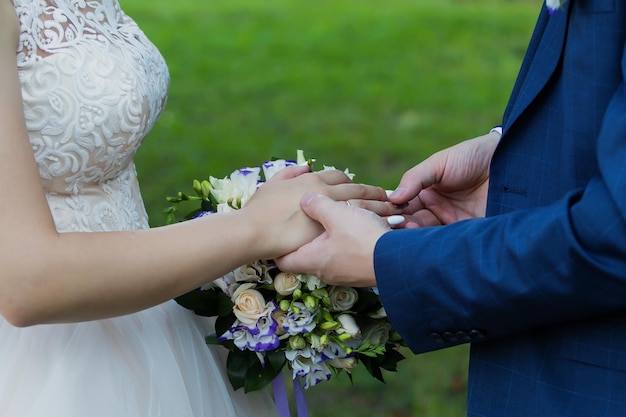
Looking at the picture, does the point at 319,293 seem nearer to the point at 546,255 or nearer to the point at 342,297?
the point at 342,297

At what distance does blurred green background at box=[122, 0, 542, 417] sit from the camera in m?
5.52

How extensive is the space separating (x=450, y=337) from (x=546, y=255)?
37 cm

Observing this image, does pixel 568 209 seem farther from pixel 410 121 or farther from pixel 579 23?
pixel 410 121

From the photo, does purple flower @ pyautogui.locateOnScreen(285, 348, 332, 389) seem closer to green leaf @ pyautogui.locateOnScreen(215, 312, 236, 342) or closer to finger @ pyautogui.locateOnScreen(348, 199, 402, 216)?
green leaf @ pyautogui.locateOnScreen(215, 312, 236, 342)

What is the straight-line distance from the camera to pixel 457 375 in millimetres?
5363

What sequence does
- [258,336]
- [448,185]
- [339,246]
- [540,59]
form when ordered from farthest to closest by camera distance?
[448,185], [258,336], [339,246], [540,59]

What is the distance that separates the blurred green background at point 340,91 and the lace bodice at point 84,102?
2.81m

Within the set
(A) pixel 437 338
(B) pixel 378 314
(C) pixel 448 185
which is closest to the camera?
(A) pixel 437 338

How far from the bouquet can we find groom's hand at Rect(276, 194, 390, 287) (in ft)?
0.21

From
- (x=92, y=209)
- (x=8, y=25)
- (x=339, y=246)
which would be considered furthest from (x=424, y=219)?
(x=8, y=25)

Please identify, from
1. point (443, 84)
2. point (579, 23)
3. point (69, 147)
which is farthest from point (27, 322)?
point (443, 84)

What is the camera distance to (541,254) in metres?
1.96

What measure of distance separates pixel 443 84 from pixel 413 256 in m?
8.07

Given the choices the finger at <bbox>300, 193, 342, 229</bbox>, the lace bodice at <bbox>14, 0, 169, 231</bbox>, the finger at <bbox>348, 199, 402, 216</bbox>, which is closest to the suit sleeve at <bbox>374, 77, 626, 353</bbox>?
the finger at <bbox>300, 193, 342, 229</bbox>
